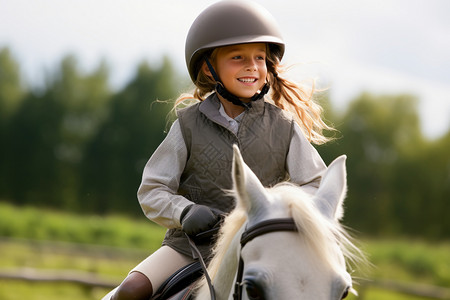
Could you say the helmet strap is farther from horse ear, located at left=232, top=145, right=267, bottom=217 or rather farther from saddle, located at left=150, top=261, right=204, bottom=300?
horse ear, located at left=232, top=145, right=267, bottom=217

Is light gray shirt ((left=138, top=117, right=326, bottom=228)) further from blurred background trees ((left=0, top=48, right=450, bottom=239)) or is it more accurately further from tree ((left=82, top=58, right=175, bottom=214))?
tree ((left=82, top=58, right=175, bottom=214))

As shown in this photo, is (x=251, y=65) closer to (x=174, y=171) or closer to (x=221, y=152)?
(x=221, y=152)

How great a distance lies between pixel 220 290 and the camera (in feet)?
8.10

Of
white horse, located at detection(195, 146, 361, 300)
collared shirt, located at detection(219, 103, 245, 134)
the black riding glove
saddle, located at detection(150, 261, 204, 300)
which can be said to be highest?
collared shirt, located at detection(219, 103, 245, 134)

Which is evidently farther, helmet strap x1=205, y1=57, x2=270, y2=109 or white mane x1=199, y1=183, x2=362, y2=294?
helmet strap x1=205, y1=57, x2=270, y2=109

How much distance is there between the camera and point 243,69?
3.21m

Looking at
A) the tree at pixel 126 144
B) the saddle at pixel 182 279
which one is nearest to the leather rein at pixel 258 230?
the saddle at pixel 182 279

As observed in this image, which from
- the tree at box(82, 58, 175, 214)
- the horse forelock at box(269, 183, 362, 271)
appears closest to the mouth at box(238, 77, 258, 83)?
the horse forelock at box(269, 183, 362, 271)

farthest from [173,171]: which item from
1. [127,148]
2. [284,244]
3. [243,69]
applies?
[127,148]

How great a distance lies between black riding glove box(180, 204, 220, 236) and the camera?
2709 mm

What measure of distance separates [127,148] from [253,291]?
31.0 metres

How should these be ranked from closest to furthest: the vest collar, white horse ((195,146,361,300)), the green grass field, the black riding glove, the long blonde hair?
white horse ((195,146,361,300)) → the black riding glove → the vest collar → the long blonde hair → the green grass field

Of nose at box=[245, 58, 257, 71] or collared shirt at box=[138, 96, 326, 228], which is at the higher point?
nose at box=[245, 58, 257, 71]

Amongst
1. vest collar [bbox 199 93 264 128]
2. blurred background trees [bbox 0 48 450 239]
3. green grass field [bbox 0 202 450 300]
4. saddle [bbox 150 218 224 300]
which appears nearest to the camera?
saddle [bbox 150 218 224 300]
